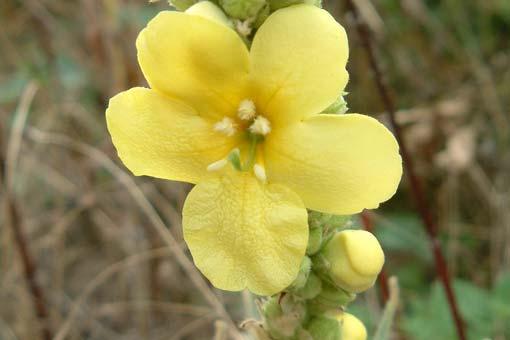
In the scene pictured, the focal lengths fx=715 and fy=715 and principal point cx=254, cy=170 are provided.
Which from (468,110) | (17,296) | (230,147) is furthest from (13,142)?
(468,110)

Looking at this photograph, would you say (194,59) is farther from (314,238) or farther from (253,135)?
(314,238)

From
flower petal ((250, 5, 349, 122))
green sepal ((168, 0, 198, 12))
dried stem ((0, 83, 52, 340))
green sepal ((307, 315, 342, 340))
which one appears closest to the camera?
flower petal ((250, 5, 349, 122))

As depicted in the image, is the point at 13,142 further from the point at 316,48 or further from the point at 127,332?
the point at 316,48

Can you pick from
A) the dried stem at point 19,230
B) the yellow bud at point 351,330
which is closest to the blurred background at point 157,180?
the dried stem at point 19,230

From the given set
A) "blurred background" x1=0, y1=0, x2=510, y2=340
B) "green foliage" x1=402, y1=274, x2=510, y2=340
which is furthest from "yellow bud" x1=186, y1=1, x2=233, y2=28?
"blurred background" x1=0, y1=0, x2=510, y2=340

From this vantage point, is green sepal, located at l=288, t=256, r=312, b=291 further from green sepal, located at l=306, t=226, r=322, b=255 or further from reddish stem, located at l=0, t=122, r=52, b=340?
reddish stem, located at l=0, t=122, r=52, b=340

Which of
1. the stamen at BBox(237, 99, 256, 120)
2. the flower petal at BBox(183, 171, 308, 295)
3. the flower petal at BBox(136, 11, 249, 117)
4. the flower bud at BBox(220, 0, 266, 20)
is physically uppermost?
the flower bud at BBox(220, 0, 266, 20)

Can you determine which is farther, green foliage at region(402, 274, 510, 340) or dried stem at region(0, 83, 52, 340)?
dried stem at region(0, 83, 52, 340)
